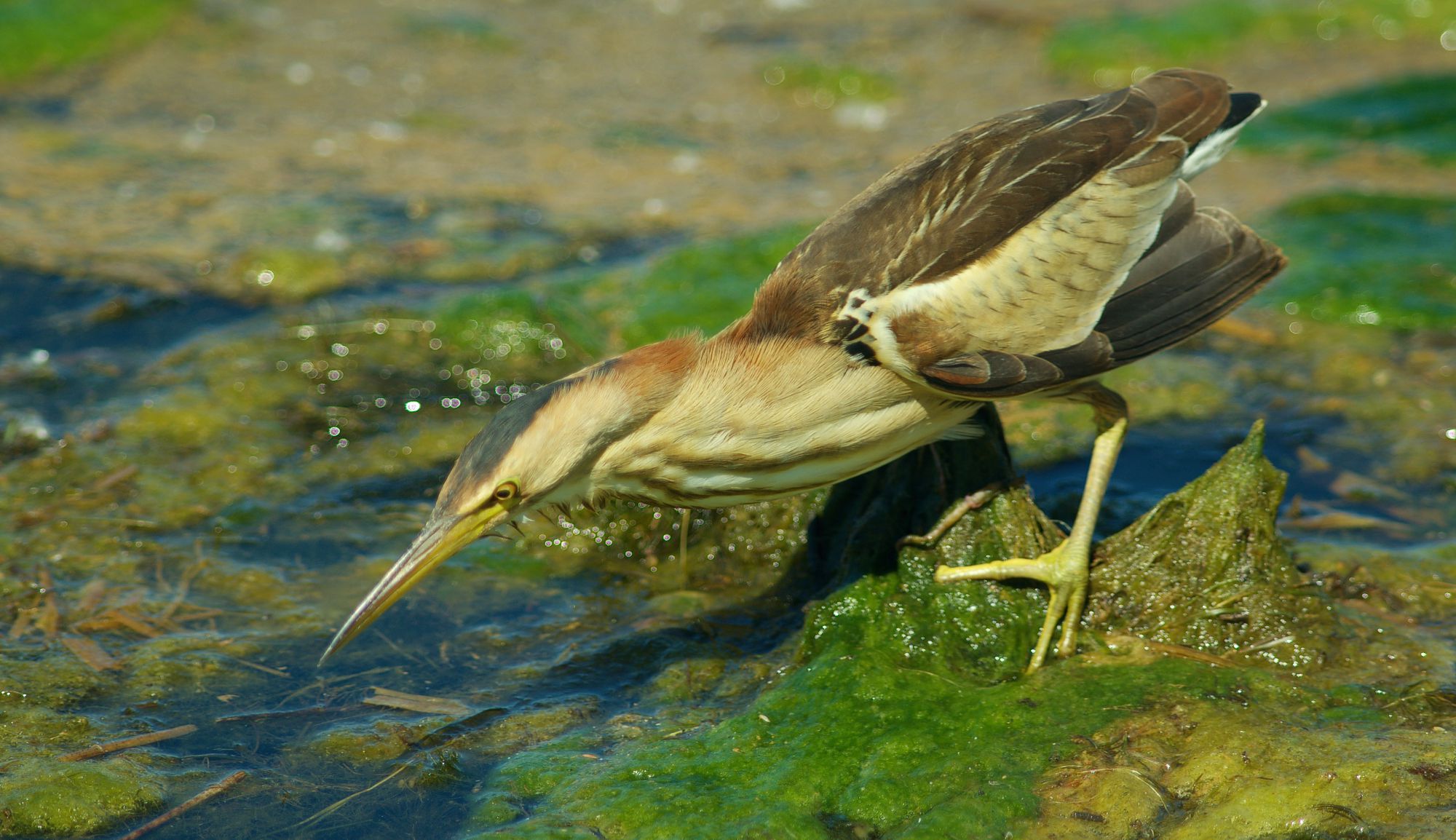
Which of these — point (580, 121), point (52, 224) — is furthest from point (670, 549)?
point (580, 121)

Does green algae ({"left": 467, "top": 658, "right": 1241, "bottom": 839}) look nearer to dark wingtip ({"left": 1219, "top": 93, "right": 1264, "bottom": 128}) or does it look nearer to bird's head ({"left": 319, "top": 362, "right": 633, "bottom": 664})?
bird's head ({"left": 319, "top": 362, "right": 633, "bottom": 664})

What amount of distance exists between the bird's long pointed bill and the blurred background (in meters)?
0.41

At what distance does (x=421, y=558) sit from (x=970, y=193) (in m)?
1.90

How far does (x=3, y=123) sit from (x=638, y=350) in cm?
627

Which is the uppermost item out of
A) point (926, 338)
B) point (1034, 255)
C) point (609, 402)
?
point (1034, 255)

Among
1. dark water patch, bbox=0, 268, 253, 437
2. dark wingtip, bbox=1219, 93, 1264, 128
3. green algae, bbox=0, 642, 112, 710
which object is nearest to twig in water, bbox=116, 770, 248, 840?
green algae, bbox=0, 642, 112, 710

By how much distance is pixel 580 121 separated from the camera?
9.09 metres

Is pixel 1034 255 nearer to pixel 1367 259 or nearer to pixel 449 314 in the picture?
pixel 449 314

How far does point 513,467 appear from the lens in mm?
3430

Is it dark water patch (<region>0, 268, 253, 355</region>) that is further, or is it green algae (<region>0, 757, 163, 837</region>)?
dark water patch (<region>0, 268, 253, 355</region>)

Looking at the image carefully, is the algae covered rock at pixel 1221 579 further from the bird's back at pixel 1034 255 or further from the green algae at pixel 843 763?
the bird's back at pixel 1034 255

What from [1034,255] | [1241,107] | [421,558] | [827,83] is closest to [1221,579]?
[1034,255]

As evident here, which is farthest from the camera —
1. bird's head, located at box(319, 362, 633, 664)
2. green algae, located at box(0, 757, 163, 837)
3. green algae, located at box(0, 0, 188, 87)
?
green algae, located at box(0, 0, 188, 87)

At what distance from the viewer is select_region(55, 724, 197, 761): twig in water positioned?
140 inches
